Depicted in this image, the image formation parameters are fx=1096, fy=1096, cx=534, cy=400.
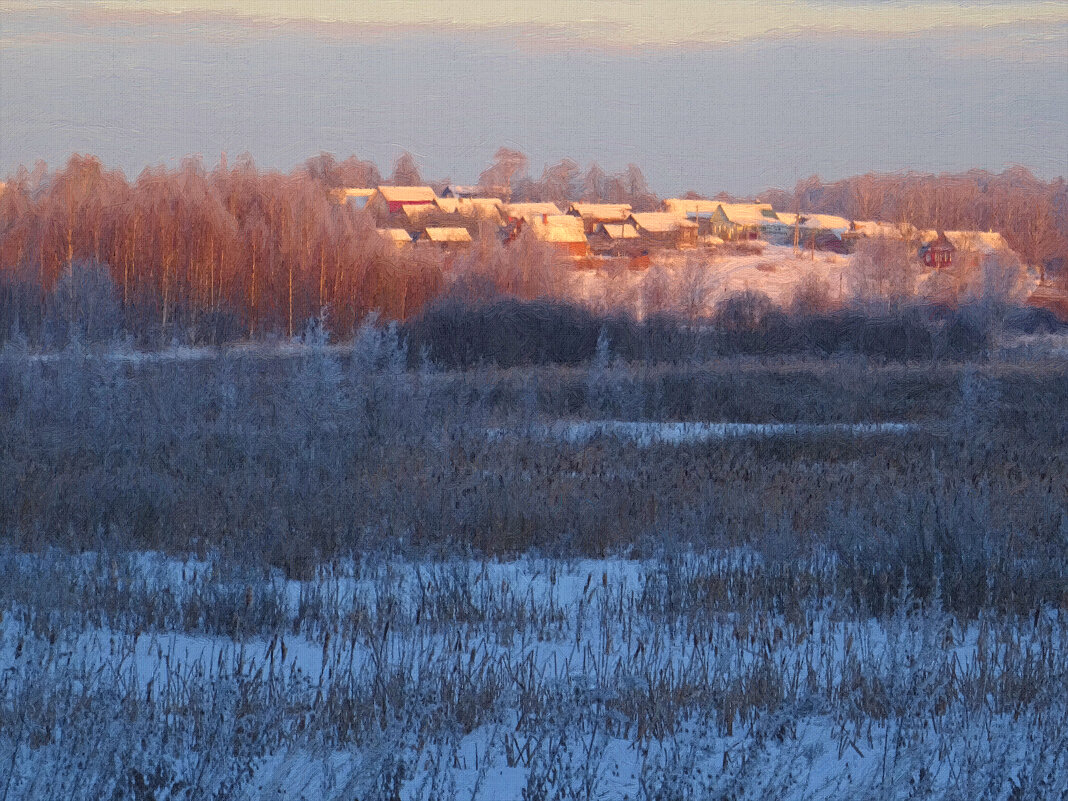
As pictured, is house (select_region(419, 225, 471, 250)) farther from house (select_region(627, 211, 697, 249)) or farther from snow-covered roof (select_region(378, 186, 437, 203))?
snow-covered roof (select_region(378, 186, 437, 203))

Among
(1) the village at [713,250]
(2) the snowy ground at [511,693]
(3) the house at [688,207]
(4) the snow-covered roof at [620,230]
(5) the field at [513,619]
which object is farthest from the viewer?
(3) the house at [688,207]

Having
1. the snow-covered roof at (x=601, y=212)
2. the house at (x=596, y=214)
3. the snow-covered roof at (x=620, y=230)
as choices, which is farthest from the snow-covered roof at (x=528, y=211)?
the snow-covered roof at (x=620, y=230)

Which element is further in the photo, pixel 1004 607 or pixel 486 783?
pixel 1004 607

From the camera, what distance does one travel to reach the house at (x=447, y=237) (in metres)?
64.9

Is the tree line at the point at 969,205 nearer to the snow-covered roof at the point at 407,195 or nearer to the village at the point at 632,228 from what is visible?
the village at the point at 632,228

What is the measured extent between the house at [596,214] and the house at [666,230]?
9.48ft

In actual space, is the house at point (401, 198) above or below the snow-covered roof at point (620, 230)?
above

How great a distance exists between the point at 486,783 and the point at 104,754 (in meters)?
1.24

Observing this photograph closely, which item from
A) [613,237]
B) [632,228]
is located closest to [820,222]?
[632,228]

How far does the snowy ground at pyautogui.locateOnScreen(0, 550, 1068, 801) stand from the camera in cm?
355

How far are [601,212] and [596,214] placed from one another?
0.91 metres

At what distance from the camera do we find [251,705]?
4.13m

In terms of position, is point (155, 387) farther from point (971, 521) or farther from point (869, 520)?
point (971, 521)

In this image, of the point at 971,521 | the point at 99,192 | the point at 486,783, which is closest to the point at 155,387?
the point at 971,521
